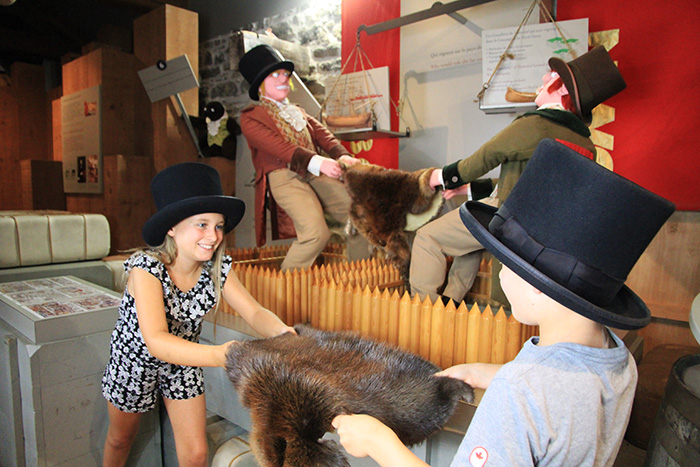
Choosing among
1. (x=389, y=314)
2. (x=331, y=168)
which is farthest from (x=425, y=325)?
(x=331, y=168)

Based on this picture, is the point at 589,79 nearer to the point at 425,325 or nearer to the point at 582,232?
the point at 425,325

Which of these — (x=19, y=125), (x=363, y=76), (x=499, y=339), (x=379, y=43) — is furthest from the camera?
(x=19, y=125)

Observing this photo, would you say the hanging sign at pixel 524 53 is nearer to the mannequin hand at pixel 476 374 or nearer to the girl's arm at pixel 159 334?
the mannequin hand at pixel 476 374

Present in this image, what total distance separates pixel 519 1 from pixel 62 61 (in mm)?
6441

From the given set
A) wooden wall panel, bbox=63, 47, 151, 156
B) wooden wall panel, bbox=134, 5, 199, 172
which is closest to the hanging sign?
wooden wall panel, bbox=134, 5, 199, 172

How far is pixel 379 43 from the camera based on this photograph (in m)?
4.05

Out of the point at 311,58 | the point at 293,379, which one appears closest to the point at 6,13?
the point at 311,58

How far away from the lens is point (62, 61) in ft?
21.7

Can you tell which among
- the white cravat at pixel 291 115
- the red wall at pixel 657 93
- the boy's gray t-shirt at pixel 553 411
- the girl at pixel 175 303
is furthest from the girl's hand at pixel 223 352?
the red wall at pixel 657 93

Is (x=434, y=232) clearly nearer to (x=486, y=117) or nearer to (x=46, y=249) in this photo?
(x=486, y=117)

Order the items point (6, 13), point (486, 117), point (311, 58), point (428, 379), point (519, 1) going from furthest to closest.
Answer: point (6, 13) → point (311, 58) → point (486, 117) → point (519, 1) → point (428, 379)

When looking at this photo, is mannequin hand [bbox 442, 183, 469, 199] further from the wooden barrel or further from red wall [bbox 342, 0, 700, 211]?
the wooden barrel

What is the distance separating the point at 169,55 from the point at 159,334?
4693mm

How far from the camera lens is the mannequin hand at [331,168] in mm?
2769
